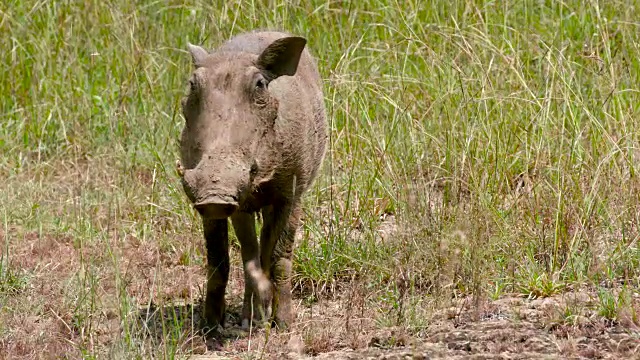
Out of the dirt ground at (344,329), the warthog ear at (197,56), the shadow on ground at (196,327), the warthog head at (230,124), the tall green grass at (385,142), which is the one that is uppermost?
the warthog ear at (197,56)

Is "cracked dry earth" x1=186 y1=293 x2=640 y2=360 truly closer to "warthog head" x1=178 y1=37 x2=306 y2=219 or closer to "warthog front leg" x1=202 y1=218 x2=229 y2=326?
"warthog front leg" x1=202 y1=218 x2=229 y2=326

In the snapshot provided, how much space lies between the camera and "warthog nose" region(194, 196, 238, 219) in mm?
4070

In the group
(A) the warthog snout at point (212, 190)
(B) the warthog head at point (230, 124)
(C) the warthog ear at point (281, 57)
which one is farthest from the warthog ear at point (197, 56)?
(A) the warthog snout at point (212, 190)

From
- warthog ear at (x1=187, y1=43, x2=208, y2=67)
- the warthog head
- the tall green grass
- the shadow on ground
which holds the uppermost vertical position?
warthog ear at (x1=187, y1=43, x2=208, y2=67)

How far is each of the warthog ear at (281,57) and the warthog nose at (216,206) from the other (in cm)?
82

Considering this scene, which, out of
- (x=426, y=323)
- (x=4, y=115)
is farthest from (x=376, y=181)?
(x=4, y=115)

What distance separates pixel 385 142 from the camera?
627cm

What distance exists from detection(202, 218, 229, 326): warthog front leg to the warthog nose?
0.83 metres

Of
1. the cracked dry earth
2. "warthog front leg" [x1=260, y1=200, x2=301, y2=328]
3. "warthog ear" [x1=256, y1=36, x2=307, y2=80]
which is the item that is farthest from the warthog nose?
"warthog front leg" [x1=260, y1=200, x2=301, y2=328]

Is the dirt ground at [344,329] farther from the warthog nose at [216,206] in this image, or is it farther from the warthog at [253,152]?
the warthog nose at [216,206]

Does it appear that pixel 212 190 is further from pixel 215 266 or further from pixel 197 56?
pixel 215 266

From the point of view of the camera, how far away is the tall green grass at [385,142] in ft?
17.1

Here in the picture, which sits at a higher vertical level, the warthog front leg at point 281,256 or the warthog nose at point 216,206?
the warthog nose at point 216,206

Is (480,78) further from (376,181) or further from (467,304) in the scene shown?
(467,304)
